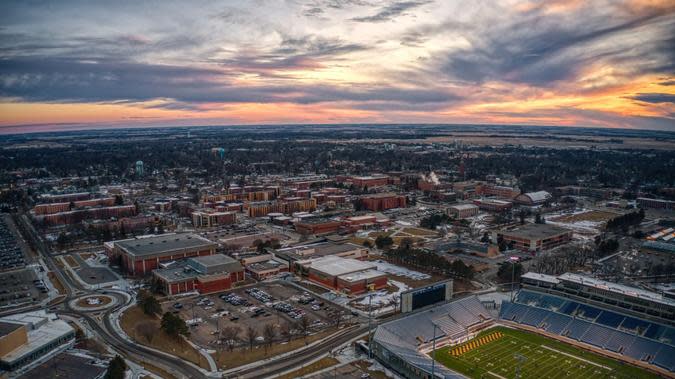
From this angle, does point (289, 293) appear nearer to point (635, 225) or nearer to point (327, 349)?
point (327, 349)

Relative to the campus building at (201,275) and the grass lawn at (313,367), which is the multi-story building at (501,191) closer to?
the campus building at (201,275)

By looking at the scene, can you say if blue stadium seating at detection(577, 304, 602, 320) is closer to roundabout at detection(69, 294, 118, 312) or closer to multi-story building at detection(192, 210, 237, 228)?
roundabout at detection(69, 294, 118, 312)

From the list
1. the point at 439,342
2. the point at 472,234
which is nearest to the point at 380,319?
the point at 439,342

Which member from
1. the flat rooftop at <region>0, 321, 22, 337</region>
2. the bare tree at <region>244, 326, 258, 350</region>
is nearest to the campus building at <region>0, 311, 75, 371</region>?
the flat rooftop at <region>0, 321, 22, 337</region>

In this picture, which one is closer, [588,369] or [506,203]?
[588,369]

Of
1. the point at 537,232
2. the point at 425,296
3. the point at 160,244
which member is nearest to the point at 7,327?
the point at 160,244

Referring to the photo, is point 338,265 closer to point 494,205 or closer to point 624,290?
point 624,290
